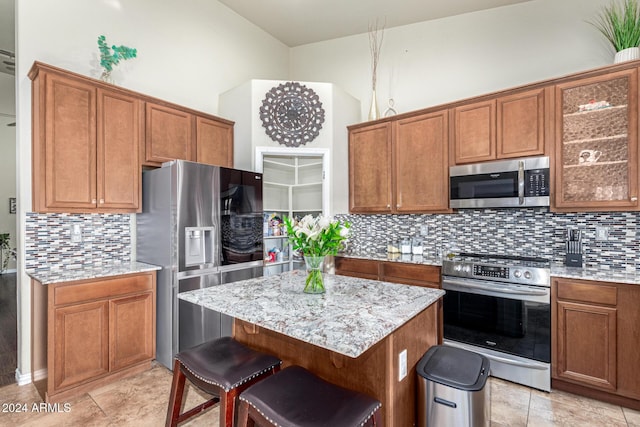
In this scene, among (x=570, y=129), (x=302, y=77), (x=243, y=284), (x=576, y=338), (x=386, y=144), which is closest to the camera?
(x=243, y=284)

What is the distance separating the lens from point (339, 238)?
173cm

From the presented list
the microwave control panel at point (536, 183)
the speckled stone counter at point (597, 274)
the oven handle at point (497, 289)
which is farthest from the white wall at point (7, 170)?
the speckled stone counter at point (597, 274)

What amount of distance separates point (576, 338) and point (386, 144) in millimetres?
2514

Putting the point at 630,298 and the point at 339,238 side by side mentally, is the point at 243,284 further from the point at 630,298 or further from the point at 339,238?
the point at 630,298

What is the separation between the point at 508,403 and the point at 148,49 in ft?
15.2

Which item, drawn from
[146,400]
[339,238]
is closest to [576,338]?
[339,238]

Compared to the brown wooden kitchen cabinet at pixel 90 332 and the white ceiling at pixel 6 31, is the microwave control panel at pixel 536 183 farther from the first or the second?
the white ceiling at pixel 6 31

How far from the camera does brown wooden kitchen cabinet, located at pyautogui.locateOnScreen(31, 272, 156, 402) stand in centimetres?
229

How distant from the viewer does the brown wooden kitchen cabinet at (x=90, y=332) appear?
2.29 metres

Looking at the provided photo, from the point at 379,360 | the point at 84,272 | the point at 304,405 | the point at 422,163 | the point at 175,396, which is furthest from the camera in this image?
the point at 422,163

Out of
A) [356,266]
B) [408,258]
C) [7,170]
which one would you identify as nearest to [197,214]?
[356,266]

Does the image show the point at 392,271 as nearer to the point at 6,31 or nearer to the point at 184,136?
the point at 184,136

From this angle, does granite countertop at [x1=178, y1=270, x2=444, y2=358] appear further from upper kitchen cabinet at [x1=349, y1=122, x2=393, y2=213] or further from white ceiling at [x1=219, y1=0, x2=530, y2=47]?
white ceiling at [x1=219, y1=0, x2=530, y2=47]

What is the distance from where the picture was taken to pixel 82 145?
262cm
